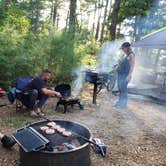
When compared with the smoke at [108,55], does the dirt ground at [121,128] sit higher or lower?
lower

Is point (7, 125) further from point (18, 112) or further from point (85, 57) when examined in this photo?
point (85, 57)

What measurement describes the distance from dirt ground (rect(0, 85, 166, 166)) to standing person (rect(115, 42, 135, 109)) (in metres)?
0.29

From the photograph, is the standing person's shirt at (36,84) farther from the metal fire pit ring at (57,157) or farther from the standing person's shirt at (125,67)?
the standing person's shirt at (125,67)

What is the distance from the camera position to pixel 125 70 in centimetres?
571

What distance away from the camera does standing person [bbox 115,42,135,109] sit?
215 inches

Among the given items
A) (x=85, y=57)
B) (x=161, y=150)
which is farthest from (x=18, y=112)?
(x=85, y=57)

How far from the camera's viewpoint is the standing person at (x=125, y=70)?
5461 mm

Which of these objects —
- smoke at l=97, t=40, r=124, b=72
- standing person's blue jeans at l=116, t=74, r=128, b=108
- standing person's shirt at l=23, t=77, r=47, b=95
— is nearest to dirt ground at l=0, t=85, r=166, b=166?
standing person's blue jeans at l=116, t=74, r=128, b=108

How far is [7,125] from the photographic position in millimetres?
4266

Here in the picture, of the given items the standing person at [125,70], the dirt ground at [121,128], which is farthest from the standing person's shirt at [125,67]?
the dirt ground at [121,128]

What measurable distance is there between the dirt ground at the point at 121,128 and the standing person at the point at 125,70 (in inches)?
11.6

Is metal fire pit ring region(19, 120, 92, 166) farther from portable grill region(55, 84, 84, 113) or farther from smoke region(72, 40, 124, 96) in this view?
smoke region(72, 40, 124, 96)

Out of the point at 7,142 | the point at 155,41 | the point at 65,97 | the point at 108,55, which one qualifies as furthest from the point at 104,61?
the point at 7,142

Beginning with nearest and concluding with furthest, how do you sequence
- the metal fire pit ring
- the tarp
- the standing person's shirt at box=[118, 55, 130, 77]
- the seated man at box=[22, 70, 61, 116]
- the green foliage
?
the metal fire pit ring < the seated man at box=[22, 70, 61, 116] < the standing person's shirt at box=[118, 55, 130, 77] < the tarp < the green foliage
